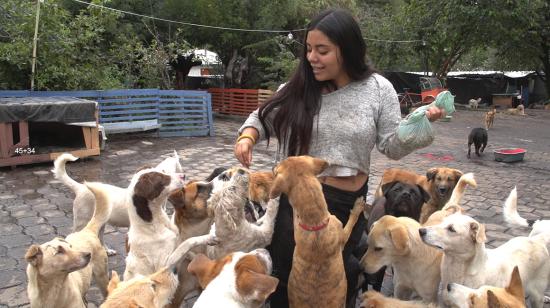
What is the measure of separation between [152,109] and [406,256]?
1134cm

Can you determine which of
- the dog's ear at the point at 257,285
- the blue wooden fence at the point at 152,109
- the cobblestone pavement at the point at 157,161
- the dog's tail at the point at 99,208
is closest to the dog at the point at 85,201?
the dog's tail at the point at 99,208

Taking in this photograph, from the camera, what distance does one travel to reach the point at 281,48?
18672 mm

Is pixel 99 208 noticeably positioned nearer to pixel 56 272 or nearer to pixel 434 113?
pixel 56 272

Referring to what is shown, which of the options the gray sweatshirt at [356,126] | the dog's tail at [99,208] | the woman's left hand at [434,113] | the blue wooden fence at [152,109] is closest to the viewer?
the woman's left hand at [434,113]

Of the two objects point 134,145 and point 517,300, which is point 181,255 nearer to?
point 517,300

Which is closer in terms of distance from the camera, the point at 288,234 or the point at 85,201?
the point at 288,234

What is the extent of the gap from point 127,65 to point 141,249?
1300 centimetres

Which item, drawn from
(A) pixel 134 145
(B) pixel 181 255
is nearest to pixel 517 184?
(B) pixel 181 255

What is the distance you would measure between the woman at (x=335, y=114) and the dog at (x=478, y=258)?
71 centimetres

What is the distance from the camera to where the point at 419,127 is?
2.83 metres

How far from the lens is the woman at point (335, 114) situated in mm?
2914

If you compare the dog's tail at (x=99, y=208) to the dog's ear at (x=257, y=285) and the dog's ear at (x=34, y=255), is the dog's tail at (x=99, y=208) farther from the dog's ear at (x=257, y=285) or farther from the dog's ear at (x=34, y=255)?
the dog's ear at (x=257, y=285)

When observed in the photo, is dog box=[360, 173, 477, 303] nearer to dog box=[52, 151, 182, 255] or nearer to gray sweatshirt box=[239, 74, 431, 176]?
gray sweatshirt box=[239, 74, 431, 176]

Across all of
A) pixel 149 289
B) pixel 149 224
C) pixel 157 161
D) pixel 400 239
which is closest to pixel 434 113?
pixel 400 239
